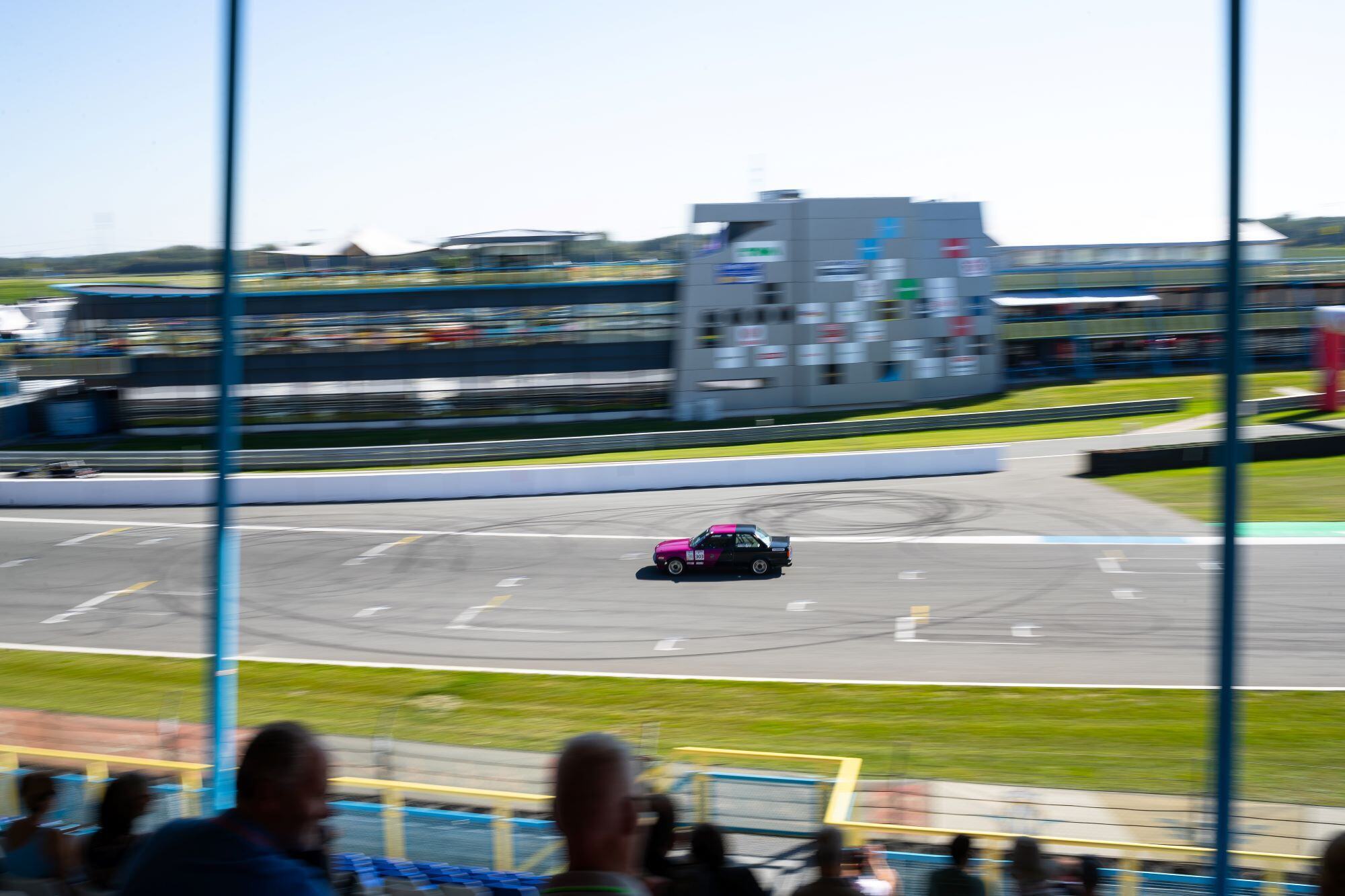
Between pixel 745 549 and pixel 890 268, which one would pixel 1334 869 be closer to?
pixel 745 549

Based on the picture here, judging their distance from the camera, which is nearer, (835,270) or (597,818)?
(597,818)

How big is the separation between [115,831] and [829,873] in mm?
2003

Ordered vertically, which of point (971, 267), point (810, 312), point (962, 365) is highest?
point (971, 267)

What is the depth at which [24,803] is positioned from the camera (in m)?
3.28

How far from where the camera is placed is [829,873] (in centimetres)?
258

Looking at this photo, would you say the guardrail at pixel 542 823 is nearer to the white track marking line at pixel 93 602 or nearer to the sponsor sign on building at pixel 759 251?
the white track marking line at pixel 93 602

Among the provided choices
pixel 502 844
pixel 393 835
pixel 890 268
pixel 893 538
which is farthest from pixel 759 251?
pixel 502 844

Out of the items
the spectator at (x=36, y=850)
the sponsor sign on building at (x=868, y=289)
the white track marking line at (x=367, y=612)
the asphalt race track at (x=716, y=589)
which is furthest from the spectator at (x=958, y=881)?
the sponsor sign on building at (x=868, y=289)

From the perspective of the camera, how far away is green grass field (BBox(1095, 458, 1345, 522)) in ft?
63.9

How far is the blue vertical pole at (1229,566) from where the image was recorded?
108 inches

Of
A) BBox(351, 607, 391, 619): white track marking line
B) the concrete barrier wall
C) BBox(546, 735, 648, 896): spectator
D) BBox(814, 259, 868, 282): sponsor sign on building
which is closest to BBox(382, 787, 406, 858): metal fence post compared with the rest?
BBox(546, 735, 648, 896): spectator

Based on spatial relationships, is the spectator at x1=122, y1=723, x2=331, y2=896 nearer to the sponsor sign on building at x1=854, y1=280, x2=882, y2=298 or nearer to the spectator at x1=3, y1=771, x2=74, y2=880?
the spectator at x1=3, y1=771, x2=74, y2=880

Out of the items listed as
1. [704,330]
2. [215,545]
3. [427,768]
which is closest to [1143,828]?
[427,768]

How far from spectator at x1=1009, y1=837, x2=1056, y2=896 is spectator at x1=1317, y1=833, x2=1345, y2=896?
1281 mm
